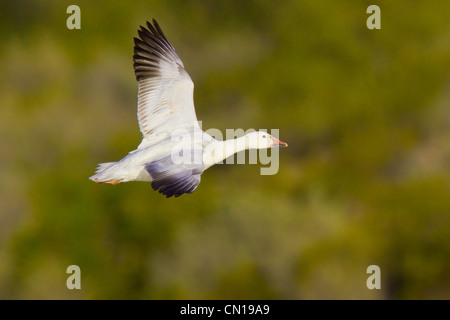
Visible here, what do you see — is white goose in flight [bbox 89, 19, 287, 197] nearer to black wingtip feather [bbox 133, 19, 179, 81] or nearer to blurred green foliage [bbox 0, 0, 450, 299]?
black wingtip feather [bbox 133, 19, 179, 81]

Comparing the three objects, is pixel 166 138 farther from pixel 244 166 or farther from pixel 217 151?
pixel 244 166

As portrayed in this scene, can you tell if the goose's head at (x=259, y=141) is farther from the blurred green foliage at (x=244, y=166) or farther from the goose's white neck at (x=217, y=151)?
the blurred green foliage at (x=244, y=166)

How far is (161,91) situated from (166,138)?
0.50 metres

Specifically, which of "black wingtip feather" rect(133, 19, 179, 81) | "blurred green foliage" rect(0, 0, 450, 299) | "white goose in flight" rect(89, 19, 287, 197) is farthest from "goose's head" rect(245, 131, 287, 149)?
"blurred green foliage" rect(0, 0, 450, 299)

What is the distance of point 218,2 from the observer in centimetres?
2805

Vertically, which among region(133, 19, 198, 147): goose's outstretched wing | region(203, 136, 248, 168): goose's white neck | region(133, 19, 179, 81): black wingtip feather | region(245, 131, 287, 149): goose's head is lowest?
region(203, 136, 248, 168): goose's white neck

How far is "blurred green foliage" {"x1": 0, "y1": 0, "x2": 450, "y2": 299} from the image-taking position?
15.5m

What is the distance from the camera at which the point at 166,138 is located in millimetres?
7969

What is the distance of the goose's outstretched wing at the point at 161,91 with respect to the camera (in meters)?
8.09

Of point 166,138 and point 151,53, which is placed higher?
point 151,53

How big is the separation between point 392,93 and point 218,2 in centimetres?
655

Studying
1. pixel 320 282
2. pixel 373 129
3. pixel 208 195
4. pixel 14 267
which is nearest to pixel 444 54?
pixel 373 129

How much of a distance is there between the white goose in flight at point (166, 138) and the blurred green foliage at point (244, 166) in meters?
6.94

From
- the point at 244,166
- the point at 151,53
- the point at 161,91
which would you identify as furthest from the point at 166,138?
the point at 244,166
